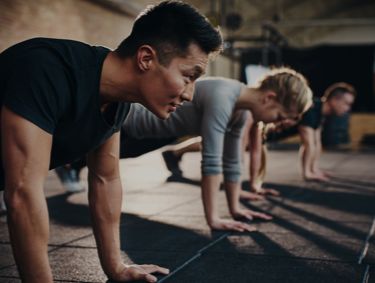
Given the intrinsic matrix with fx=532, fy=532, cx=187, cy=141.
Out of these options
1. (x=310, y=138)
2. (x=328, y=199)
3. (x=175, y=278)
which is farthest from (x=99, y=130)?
(x=310, y=138)

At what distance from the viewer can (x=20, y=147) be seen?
4.30 feet

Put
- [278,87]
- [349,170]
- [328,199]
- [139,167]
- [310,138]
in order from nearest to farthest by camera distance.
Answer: [278,87] → [328,199] → [310,138] → [349,170] → [139,167]

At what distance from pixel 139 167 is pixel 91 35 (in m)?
3.08

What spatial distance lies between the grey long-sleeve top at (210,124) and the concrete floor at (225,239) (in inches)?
15.2

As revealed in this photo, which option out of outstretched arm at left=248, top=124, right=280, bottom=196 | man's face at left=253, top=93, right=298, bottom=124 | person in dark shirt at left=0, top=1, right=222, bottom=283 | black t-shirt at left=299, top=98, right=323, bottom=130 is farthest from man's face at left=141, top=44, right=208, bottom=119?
black t-shirt at left=299, top=98, right=323, bottom=130

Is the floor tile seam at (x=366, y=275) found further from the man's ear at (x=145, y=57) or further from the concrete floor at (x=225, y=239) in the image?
the man's ear at (x=145, y=57)

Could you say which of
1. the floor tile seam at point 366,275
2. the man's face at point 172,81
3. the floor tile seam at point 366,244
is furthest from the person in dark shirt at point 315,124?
the man's face at point 172,81

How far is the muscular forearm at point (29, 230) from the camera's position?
133 centimetres

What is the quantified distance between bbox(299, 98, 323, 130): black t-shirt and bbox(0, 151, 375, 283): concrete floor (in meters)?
0.80

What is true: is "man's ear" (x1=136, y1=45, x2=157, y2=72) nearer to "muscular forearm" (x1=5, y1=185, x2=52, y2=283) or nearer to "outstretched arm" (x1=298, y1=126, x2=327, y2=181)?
"muscular forearm" (x1=5, y1=185, x2=52, y2=283)

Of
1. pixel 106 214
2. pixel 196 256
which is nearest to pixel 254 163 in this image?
pixel 196 256

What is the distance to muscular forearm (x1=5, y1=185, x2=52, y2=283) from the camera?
1327 millimetres

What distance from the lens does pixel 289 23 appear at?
15.1 m

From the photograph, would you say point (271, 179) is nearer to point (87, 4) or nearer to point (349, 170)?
point (349, 170)
